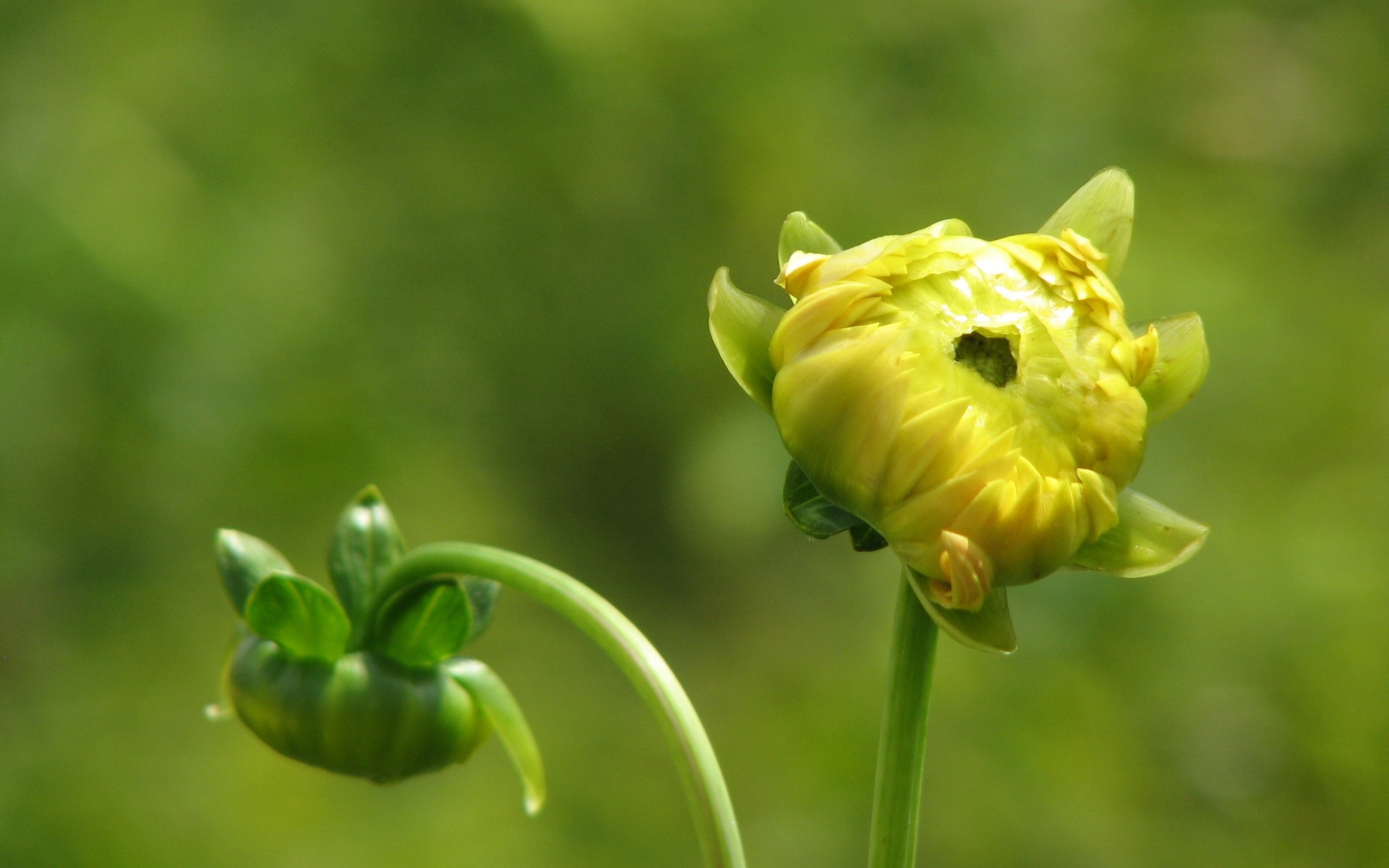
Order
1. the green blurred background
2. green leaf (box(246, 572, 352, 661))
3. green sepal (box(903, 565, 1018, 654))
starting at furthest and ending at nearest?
1. the green blurred background
2. green leaf (box(246, 572, 352, 661))
3. green sepal (box(903, 565, 1018, 654))

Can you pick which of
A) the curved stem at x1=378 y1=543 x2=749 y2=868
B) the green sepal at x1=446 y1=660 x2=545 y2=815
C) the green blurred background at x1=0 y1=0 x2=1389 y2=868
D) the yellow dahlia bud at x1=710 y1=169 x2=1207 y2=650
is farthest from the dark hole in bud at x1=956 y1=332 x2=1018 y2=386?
the green blurred background at x1=0 y1=0 x2=1389 y2=868

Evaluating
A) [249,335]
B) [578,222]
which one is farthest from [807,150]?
[249,335]

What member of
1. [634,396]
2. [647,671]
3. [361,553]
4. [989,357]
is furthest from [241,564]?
[634,396]

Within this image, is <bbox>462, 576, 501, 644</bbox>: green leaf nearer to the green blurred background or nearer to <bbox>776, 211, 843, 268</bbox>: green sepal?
<bbox>776, 211, 843, 268</bbox>: green sepal

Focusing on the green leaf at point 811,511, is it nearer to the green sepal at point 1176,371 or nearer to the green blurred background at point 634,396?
the green sepal at point 1176,371

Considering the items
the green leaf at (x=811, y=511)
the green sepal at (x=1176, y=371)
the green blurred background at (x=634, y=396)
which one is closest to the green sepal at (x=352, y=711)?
the green leaf at (x=811, y=511)

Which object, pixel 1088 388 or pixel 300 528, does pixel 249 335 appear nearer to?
pixel 300 528
